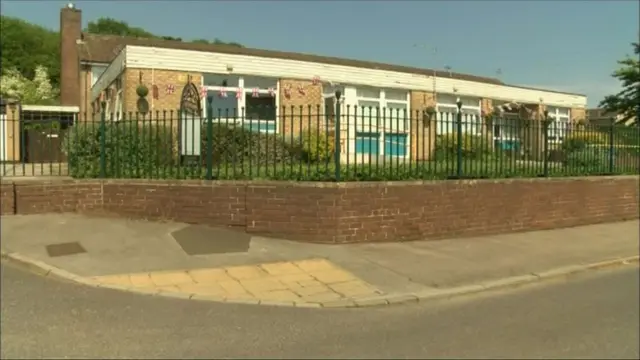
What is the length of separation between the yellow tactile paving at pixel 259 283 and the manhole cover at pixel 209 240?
83 cm

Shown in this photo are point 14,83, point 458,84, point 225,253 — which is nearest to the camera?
point 225,253

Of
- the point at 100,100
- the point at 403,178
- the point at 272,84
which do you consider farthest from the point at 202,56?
the point at 403,178

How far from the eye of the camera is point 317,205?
912 centimetres

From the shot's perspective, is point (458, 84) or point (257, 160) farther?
point (458, 84)

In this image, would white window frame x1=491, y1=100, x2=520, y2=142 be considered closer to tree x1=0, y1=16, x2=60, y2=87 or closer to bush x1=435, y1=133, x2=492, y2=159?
bush x1=435, y1=133, x2=492, y2=159

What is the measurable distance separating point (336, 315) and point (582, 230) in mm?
7972

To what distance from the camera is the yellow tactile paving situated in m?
6.60

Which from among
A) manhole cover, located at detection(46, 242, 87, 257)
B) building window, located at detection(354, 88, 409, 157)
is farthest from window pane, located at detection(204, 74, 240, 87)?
manhole cover, located at detection(46, 242, 87, 257)

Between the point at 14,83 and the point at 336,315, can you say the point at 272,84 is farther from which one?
the point at 14,83

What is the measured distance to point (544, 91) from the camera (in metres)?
25.0

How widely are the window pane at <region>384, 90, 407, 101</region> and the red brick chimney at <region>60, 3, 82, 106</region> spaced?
18561mm

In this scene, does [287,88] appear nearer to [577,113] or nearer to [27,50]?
[577,113]

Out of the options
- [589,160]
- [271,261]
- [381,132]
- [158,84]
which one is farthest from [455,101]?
[271,261]

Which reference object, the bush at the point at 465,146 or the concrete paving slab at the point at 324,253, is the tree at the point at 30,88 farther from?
the bush at the point at 465,146
